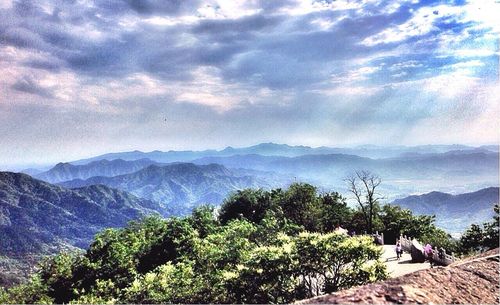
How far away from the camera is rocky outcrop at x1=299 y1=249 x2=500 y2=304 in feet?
11.2

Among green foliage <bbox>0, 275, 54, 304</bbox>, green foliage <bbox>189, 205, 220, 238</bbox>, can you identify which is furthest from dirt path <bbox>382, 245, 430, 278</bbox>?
green foliage <bbox>0, 275, 54, 304</bbox>

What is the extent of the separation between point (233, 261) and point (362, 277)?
19.4ft

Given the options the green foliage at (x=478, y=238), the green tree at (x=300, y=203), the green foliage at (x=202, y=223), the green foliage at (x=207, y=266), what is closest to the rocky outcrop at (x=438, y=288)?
the green foliage at (x=207, y=266)

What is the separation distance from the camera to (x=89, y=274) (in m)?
21.8

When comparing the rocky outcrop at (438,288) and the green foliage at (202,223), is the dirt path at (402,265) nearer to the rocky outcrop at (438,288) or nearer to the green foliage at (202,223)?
the green foliage at (202,223)

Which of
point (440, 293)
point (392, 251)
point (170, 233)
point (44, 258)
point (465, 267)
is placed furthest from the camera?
point (392, 251)

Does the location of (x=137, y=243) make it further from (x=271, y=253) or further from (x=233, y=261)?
(x=271, y=253)

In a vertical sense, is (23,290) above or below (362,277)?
below

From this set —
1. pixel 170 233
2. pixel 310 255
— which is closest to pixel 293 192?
pixel 170 233

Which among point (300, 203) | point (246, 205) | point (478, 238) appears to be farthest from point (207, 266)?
point (246, 205)

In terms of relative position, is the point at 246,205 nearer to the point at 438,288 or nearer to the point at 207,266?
the point at 207,266

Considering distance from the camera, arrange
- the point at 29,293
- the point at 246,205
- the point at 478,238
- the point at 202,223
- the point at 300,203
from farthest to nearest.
Answer: the point at 246,205
the point at 300,203
the point at 478,238
the point at 202,223
the point at 29,293

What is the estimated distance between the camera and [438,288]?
156 inches

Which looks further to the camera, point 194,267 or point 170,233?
point 170,233
